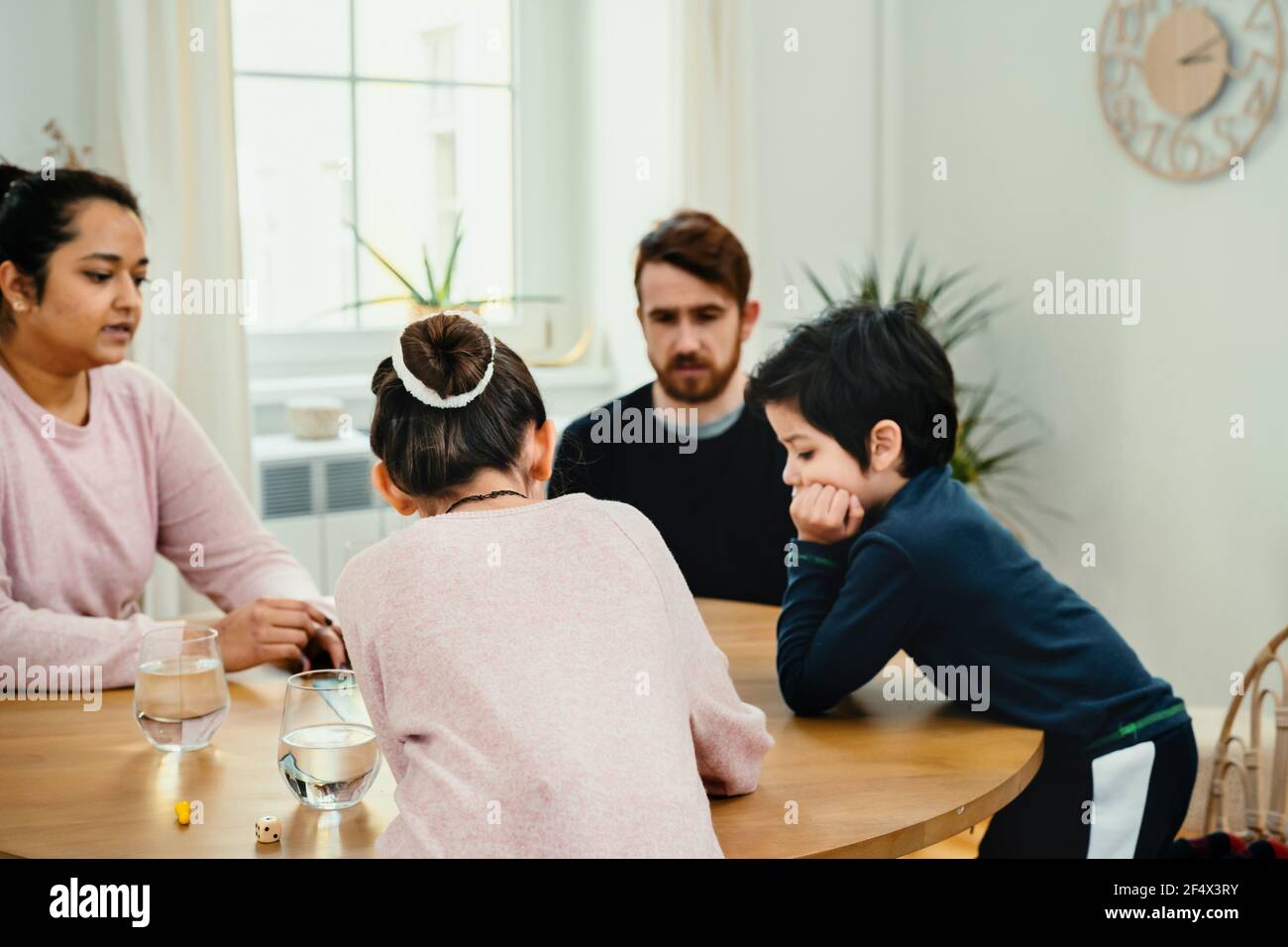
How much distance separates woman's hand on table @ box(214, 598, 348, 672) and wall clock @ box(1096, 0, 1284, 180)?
223cm

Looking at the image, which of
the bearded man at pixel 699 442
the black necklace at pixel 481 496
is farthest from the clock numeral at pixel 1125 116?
the black necklace at pixel 481 496

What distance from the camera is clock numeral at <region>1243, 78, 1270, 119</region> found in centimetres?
279

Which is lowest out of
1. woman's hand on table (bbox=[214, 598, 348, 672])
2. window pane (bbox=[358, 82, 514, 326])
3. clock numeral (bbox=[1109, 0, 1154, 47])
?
woman's hand on table (bbox=[214, 598, 348, 672])

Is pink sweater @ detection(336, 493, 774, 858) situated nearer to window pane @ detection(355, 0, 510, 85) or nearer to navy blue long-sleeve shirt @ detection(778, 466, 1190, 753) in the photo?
navy blue long-sleeve shirt @ detection(778, 466, 1190, 753)

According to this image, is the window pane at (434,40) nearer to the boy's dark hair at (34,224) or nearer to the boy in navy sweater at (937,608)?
the boy's dark hair at (34,224)

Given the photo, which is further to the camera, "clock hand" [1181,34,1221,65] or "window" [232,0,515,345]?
"window" [232,0,515,345]

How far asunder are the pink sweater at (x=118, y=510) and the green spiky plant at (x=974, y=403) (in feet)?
5.95

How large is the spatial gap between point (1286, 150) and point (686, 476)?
4.78ft

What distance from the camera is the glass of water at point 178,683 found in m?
1.32

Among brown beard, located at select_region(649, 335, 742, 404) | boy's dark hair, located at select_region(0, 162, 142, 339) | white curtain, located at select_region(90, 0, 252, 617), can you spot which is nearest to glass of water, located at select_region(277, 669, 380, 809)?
boy's dark hair, located at select_region(0, 162, 142, 339)

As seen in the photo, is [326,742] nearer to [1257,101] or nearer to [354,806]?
[354,806]

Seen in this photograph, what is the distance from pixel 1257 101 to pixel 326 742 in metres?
2.47
